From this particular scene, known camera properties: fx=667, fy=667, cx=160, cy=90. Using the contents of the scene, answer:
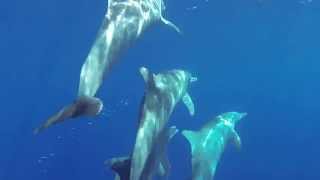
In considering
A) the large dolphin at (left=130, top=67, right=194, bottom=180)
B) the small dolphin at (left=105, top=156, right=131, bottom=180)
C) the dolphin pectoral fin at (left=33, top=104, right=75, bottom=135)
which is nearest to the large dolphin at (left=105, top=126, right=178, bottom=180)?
the small dolphin at (left=105, top=156, right=131, bottom=180)

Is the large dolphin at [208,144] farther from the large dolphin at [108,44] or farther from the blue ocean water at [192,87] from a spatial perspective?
the blue ocean water at [192,87]

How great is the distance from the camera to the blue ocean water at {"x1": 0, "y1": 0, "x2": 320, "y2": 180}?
2509cm

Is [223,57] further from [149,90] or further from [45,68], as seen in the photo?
[149,90]

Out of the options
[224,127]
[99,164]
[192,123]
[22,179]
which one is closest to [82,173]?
[99,164]

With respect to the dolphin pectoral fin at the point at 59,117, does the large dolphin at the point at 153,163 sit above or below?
below

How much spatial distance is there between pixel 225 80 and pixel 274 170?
580cm

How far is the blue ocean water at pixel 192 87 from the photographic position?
25.1 metres

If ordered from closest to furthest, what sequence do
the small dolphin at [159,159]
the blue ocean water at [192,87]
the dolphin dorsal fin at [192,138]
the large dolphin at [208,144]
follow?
the small dolphin at [159,159], the large dolphin at [208,144], the dolphin dorsal fin at [192,138], the blue ocean water at [192,87]

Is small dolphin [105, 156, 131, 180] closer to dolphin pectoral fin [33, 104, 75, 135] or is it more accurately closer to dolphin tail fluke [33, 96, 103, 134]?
dolphin tail fluke [33, 96, 103, 134]

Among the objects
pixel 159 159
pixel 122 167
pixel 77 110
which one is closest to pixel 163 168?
pixel 159 159

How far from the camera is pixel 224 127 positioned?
19.2 m

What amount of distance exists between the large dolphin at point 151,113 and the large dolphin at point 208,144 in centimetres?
228

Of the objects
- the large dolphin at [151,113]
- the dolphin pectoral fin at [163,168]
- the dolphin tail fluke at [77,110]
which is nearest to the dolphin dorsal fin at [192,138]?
the large dolphin at [151,113]

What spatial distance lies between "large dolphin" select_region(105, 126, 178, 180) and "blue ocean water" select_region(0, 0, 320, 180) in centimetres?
965
